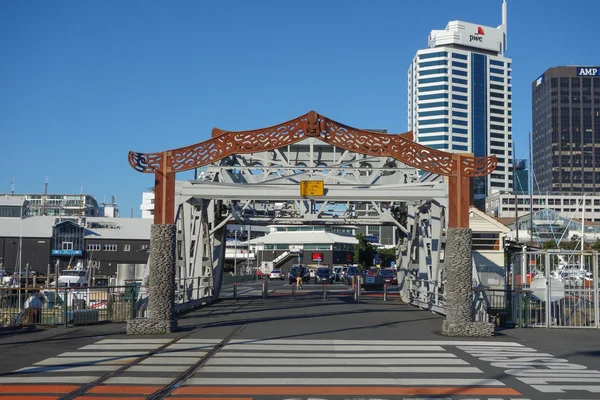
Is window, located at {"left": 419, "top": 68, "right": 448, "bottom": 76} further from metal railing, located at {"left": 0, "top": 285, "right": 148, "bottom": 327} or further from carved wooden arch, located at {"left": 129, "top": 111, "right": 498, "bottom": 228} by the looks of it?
carved wooden arch, located at {"left": 129, "top": 111, "right": 498, "bottom": 228}

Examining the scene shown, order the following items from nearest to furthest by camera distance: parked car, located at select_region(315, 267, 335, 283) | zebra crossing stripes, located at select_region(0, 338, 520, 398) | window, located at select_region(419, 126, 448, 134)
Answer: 1. zebra crossing stripes, located at select_region(0, 338, 520, 398)
2. parked car, located at select_region(315, 267, 335, 283)
3. window, located at select_region(419, 126, 448, 134)

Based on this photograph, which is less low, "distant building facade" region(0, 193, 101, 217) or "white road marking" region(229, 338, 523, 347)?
"distant building facade" region(0, 193, 101, 217)

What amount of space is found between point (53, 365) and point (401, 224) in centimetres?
2206

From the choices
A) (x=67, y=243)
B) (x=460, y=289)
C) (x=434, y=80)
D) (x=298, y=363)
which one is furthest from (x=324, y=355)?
(x=434, y=80)

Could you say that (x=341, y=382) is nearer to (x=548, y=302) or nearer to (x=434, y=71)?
(x=548, y=302)

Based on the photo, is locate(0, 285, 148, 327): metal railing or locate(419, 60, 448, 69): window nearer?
locate(0, 285, 148, 327): metal railing

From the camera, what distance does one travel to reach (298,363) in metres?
13.9

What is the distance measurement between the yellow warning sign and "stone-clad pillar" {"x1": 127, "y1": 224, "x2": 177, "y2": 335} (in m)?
3.92

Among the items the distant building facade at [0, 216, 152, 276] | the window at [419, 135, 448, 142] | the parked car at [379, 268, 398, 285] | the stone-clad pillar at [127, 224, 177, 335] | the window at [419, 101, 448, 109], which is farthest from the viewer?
the window at [419, 101, 448, 109]

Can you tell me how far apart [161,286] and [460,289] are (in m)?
8.34

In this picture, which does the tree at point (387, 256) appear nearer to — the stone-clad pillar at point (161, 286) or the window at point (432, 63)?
the stone-clad pillar at point (161, 286)

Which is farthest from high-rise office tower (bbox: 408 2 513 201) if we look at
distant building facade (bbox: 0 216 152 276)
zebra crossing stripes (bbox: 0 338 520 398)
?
zebra crossing stripes (bbox: 0 338 520 398)

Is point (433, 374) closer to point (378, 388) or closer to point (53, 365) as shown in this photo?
point (378, 388)

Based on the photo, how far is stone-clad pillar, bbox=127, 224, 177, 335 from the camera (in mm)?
18953
